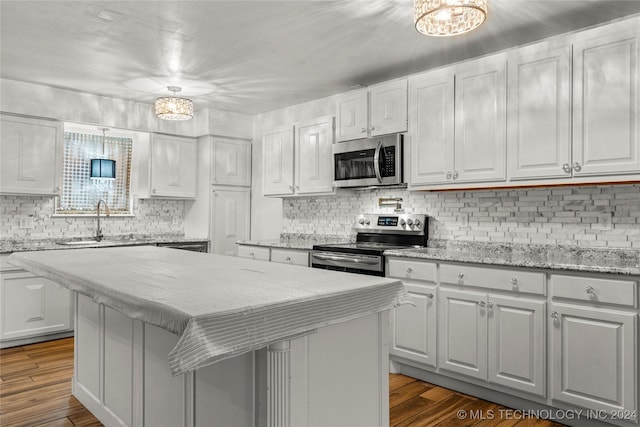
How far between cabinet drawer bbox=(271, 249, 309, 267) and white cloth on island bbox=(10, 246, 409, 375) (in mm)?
1794

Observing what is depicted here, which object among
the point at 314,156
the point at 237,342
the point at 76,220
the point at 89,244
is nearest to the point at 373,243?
the point at 314,156

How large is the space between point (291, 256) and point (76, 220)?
8.58 ft

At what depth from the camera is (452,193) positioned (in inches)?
150

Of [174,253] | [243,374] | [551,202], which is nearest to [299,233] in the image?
[174,253]

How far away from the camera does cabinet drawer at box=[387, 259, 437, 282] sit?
319 centimetres

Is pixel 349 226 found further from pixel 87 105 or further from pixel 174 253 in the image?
pixel 87 105

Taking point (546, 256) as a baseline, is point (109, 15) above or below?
above

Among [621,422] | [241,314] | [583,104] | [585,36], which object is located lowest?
[621,422]

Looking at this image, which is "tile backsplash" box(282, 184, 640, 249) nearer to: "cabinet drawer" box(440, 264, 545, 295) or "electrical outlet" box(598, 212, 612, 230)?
"electrical outlet" box(598, 212, 612, 230)

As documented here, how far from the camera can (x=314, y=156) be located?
4605mm

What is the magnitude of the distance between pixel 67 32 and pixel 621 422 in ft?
14.3

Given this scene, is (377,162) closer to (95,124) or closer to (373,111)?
(373,111)

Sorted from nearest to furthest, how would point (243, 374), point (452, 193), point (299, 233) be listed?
point (243, 374), point (452, 193), point (299, 233)
